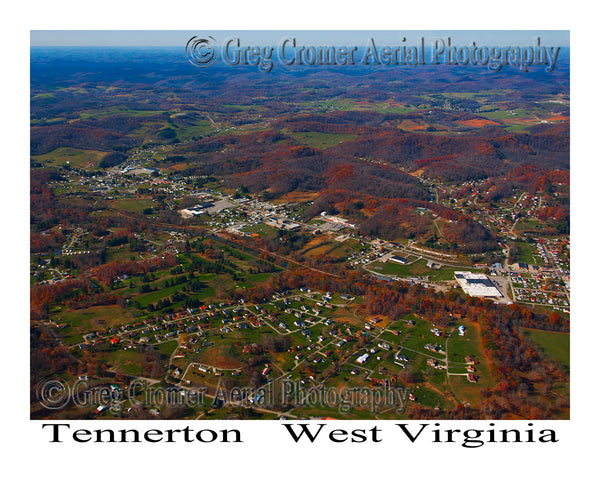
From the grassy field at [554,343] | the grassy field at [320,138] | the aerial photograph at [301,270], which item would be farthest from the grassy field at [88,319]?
the grassy field at [320,138]

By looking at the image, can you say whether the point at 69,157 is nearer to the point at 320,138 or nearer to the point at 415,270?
the point at 320,138

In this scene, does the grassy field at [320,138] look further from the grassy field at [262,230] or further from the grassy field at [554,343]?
the grassy field at [554,343]

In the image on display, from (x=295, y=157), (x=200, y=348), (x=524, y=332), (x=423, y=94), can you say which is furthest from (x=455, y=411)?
(x=423, y=94)

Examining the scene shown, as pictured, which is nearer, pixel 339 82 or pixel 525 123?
pixel 525 123

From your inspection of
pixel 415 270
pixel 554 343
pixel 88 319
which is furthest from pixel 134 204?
pixel 554 343

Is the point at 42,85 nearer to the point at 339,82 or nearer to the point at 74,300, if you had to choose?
the point at 339,82

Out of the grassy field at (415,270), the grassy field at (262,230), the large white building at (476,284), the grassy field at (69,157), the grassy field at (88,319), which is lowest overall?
the grassy field at (88,319)
